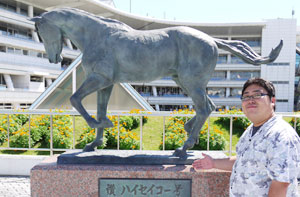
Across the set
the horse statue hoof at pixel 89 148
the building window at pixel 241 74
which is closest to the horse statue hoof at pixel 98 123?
the horse statue hoof at pixel 89 148

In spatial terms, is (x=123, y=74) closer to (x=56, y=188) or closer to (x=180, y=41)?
(x=180, y=41)

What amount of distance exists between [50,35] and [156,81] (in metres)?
35.0

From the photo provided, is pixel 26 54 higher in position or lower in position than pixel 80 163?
higher

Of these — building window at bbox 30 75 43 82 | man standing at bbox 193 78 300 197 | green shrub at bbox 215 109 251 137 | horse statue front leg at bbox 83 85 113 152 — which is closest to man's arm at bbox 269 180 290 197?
man standing at bbox 193 78 300 197

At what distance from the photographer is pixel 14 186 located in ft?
15.4

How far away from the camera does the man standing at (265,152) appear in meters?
1.52

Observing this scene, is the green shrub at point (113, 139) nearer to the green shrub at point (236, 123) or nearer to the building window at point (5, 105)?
the green shrub at point (236, 123)

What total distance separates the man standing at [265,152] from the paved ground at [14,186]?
4171mm

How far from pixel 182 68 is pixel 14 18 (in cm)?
3248

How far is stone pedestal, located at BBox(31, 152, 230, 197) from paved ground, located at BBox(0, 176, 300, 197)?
6.67 ft

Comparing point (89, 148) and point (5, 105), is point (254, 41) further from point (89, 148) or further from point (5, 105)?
point (89, 148)

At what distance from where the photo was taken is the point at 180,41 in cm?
294

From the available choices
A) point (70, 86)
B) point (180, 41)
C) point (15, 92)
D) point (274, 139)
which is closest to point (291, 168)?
point (274, 139)

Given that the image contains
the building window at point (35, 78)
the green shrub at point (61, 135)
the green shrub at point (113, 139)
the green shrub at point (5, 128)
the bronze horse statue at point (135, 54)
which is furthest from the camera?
the building window at point (35, 78)
